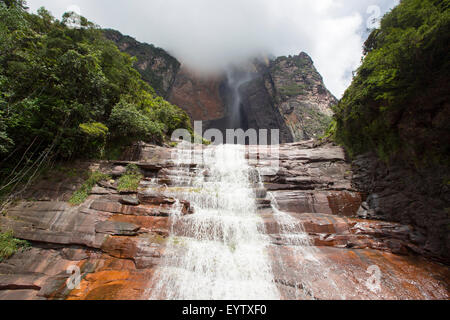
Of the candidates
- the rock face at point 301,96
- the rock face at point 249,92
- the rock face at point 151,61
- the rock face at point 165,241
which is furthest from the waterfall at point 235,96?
the rock face at point 165,241

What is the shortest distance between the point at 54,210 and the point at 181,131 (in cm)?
1144

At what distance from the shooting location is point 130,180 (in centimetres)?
823

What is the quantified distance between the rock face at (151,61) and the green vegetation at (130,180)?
22.4m

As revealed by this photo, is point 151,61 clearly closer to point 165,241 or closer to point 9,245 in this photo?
point 9,245

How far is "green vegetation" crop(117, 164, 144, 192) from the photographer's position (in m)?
7.72

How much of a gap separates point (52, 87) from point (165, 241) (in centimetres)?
908

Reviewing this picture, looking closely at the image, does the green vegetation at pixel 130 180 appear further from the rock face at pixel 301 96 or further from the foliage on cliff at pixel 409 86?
the rock face at pixel 301 96

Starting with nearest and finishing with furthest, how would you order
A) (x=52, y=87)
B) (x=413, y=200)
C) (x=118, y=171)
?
(x=413, y=200)
(x=52, y=87)
(x=118, y=171)

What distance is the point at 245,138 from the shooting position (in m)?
34.7

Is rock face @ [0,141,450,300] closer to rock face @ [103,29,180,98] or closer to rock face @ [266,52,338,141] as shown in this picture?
rock face @ [266,52,338,141]

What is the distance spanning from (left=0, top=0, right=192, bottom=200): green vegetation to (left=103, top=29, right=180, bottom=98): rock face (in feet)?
64.5

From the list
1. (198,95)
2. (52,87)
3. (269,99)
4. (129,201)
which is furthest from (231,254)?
(198,95)

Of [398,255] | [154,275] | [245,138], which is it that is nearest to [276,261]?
[154,275]
